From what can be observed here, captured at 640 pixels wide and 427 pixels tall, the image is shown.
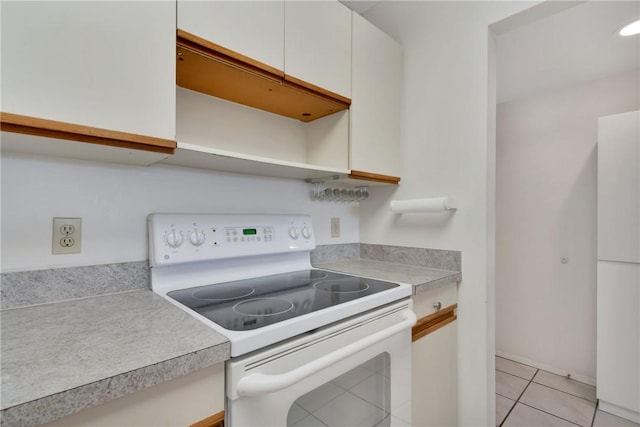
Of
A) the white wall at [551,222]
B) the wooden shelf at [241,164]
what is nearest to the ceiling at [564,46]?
the white wall at [551,222]

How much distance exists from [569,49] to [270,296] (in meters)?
2.13

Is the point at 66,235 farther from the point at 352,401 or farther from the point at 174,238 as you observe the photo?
the point at 352,401

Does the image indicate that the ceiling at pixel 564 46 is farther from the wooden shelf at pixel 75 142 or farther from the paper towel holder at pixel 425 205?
the wooden shelf at pixel 75 142

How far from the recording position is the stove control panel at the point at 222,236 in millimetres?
1050

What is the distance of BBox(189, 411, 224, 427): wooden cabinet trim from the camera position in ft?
1.99

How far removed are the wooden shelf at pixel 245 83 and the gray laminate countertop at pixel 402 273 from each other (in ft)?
2.49

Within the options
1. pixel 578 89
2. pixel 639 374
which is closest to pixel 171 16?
pixel 578 89

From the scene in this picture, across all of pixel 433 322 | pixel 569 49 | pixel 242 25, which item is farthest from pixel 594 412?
pixel 242 25

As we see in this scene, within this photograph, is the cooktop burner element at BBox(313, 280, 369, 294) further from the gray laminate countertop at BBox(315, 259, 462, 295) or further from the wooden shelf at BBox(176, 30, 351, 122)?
the wooden shelf at BBox(176, 30, 351, 122)

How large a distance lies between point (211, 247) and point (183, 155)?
0.36 meters

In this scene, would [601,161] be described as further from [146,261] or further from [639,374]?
[146,261]

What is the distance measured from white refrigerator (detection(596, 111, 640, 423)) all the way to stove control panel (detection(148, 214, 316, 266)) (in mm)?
1770

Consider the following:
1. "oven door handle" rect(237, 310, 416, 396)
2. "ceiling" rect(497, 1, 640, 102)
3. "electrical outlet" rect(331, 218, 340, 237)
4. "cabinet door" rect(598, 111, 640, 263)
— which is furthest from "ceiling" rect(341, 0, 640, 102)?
"oven door handle" rect(237, 310, 416, 396)

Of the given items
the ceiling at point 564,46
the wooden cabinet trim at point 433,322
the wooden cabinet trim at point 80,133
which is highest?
the ceiling at point 564,46
